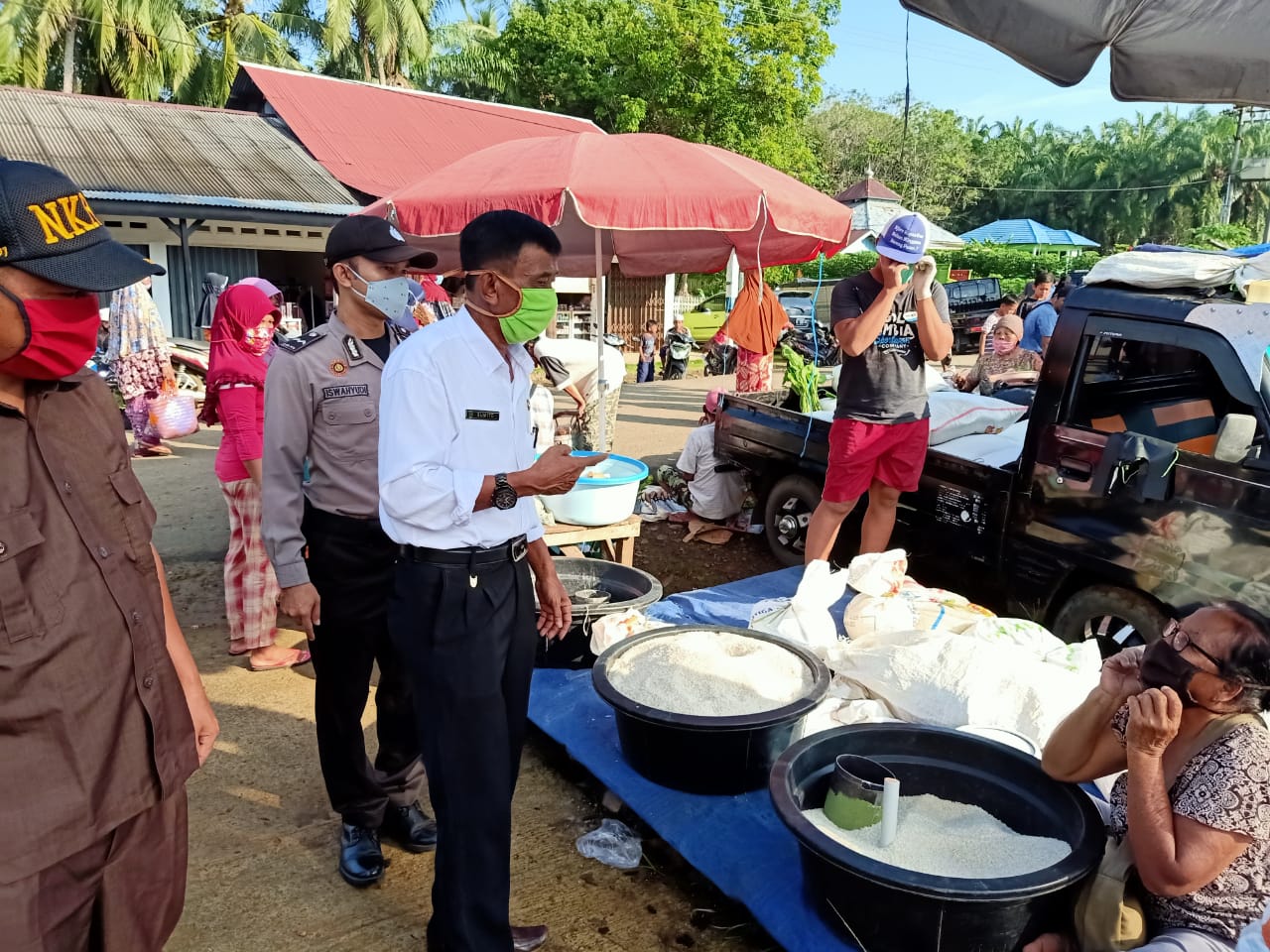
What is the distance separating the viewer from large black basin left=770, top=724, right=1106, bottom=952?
204 centimetres

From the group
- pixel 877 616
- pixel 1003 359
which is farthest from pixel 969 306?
pixel 877 616

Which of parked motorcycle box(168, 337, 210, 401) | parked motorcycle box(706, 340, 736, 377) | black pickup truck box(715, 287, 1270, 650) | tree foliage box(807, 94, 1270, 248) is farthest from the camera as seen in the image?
tree foliage box(807, 94, 1270, 248)

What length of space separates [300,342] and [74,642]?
1359 mm

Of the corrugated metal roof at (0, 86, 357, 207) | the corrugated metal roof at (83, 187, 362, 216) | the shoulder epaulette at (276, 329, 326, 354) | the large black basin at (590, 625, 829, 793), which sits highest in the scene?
the corrugated metal roof at (0, 86, 357, 207)

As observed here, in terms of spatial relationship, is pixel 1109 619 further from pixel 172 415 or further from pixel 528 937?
pixel 172 415

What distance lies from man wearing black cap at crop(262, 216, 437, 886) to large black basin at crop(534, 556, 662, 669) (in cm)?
105

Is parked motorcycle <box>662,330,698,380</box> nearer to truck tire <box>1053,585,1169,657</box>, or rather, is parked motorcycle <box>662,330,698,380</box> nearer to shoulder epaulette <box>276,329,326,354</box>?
truck tire <box>1053,585,1169,657</box>

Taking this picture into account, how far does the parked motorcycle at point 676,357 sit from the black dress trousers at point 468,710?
15202 mm

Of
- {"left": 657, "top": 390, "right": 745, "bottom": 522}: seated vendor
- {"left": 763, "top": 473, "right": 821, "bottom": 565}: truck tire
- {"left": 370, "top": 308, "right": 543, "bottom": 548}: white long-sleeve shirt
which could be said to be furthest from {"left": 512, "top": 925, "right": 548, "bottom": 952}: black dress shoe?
{"left": 657, "top": 390, "right": 745, "bottom": 522}: seated vendor

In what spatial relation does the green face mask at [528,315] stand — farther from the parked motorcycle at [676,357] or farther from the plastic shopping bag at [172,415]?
the parked motorcycle at [676,357]

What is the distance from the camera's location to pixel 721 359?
17.4m

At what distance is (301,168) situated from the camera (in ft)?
49.8

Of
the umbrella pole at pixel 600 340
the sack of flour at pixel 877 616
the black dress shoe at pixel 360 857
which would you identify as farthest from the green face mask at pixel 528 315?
the umbrella pole at pixel 600 340

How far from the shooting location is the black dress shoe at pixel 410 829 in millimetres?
2924
